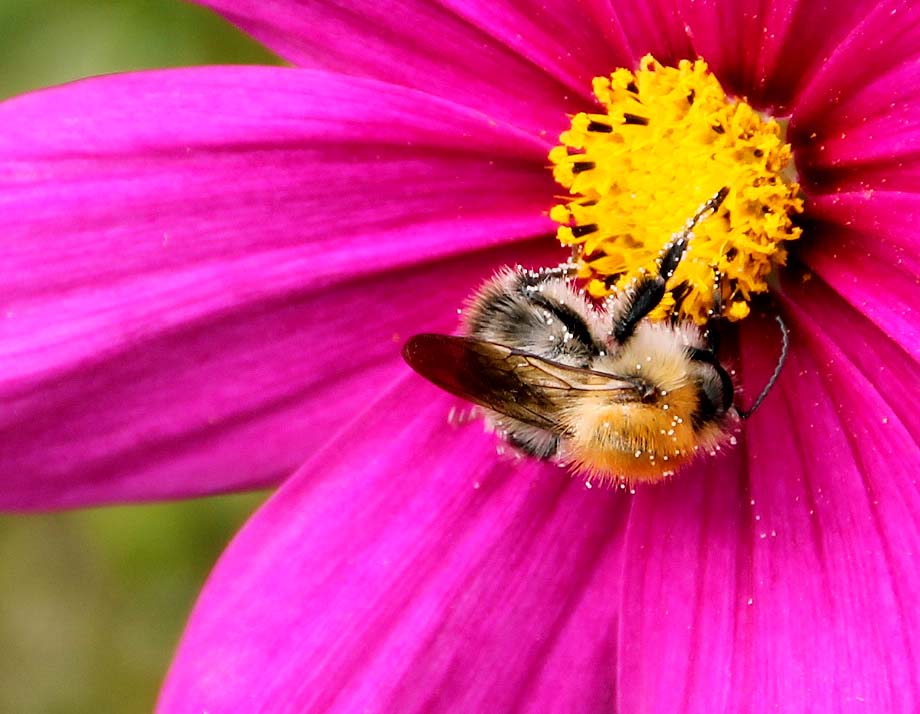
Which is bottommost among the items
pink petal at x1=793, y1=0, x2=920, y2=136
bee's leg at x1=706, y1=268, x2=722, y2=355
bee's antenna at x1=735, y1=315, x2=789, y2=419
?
bee's antenna at x1=735, y1=315, x2=789, y2=419

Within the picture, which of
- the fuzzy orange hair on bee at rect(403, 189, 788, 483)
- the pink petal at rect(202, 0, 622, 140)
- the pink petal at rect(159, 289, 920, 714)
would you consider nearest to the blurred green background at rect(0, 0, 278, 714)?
the pink petal at rect(202, 0, 622, 140)

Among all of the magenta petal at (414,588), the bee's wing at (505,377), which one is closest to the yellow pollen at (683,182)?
the bee's wing at (505,377)

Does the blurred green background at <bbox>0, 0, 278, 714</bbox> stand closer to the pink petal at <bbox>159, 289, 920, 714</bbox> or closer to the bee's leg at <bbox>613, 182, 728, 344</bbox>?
the pink petal at <bbox>159, 289, 920, 714</bbox>

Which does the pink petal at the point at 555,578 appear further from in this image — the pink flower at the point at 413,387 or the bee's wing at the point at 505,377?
the bee's wing at the point at 505,377

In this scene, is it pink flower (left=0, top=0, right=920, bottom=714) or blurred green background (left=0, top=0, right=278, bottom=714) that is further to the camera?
blurred green background (left=0, top=0, right=278, bottom=714)

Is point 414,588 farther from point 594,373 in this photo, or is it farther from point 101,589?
point 101,589

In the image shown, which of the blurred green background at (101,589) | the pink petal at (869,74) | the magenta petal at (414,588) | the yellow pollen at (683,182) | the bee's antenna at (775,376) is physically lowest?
the blurred green background at (101,589)

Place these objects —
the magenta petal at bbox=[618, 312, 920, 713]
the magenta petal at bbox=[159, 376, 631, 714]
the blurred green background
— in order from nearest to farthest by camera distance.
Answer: the magenta petal at bbox=[618, 312, 920, 713]
the magenta petal at bbox=[159, 376, 631, 714]
the blurred green background
